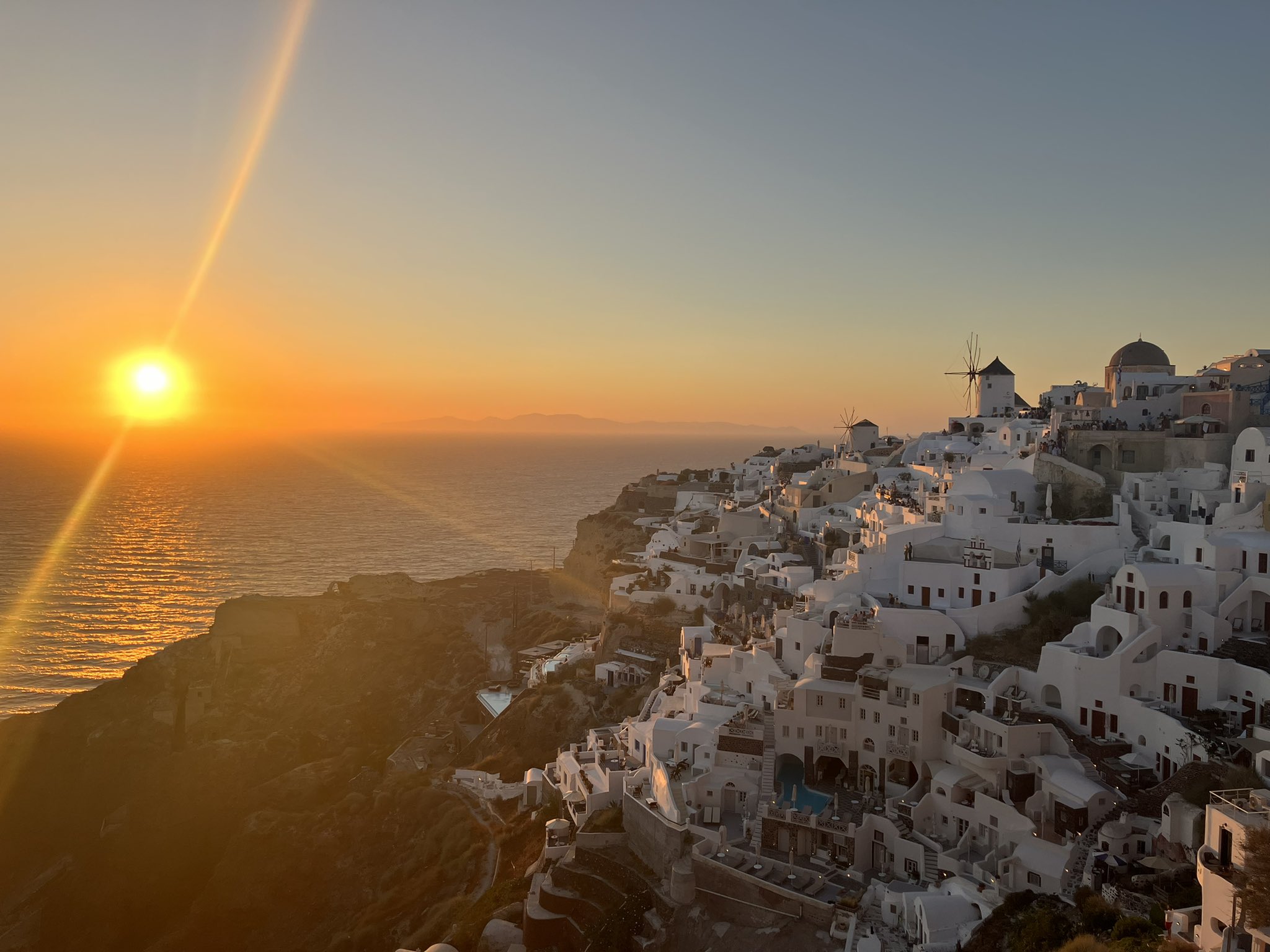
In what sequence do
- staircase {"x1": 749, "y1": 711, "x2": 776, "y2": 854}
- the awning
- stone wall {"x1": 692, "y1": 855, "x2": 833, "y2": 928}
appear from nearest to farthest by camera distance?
the awning < stone wall {"x1": 692, "y1": 855, "x2": 833, "y2": 928} < staircase {"x1": 749, "y1": 711, "x2": 776, "y2": 854}

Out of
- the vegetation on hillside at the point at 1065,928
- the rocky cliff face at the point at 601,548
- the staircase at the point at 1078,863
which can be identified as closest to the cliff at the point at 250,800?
the rocky cliff face at the point at 601,548

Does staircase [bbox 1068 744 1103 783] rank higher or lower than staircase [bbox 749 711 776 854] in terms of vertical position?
higher

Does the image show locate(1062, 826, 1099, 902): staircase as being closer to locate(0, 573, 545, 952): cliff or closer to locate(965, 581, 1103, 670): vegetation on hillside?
locate(965, 581, 1103, 670): vegetation on hillside

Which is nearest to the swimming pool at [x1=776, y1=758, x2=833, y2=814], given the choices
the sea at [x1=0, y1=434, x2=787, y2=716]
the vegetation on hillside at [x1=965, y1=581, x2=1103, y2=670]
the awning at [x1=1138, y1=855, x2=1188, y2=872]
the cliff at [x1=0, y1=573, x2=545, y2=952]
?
the vegetation on hillside at [x1=965, y1=581, x2=1103, y2=670]

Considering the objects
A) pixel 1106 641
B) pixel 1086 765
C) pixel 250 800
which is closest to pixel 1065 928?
pixel 1086 765

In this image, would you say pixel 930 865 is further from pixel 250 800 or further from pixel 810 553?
pixel 250 800

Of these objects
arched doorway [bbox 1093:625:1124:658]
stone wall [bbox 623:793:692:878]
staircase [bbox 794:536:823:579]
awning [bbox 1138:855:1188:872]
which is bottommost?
stone wall [bbox 623:793:692:878]

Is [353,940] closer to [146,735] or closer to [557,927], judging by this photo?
[557,927]
